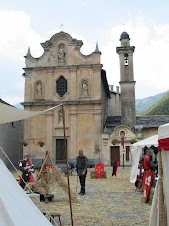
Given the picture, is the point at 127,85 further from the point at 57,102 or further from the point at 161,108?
the point at 161,108

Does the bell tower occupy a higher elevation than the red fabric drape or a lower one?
higher

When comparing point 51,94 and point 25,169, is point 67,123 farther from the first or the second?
point 25,169

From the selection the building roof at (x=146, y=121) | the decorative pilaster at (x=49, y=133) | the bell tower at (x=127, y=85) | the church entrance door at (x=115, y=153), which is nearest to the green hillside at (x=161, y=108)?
the building roof at (x=146, y=121)

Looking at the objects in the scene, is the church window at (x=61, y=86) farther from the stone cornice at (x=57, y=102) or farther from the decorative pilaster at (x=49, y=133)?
the decorative pilaster at (x=49, y=133)

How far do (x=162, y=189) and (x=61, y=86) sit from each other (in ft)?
81.8

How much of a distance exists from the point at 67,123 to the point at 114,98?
62.1 ft

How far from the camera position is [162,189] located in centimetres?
534

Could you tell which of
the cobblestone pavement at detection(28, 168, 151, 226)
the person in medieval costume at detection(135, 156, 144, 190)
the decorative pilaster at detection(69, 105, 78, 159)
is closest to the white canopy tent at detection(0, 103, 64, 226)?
the cobblestone pavement at detection(28, 168, 151, 226)

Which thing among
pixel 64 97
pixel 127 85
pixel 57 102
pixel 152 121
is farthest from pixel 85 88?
pixel 152 121

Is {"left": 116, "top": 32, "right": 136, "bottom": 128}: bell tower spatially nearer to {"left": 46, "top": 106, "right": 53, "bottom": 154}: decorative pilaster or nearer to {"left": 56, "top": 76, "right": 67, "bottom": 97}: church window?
{"left": 56, "top": 76, "right": 67, "bottom": 97}: church window

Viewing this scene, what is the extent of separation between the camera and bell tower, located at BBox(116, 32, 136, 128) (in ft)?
97.2

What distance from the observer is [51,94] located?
29.2 m

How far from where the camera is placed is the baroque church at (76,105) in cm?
2781

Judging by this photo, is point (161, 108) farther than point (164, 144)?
Yes
